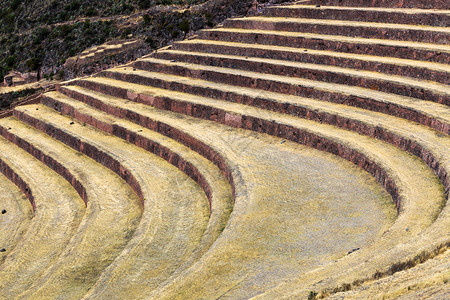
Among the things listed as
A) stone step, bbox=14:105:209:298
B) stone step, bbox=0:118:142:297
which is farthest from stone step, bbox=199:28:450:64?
stone step, bbox=0:118:142:297

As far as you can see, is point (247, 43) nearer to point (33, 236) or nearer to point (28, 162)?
point (28, 162)

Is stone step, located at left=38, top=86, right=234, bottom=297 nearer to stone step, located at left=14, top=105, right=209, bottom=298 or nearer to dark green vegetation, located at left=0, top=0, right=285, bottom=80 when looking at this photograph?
stone step, located at left=14, top=105, right=209, bottom=298

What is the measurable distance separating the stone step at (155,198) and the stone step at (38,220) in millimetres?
1135

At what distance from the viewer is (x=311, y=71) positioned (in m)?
13.4

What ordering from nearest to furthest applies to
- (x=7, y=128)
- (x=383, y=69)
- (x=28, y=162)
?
1. (x=383, y=69)
2. (x=28, y=162)
3. (x=7, y=128)

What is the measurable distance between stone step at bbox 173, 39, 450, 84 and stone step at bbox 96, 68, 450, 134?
105cm

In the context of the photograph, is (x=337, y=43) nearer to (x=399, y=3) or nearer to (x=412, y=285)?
(x=399, y=3)

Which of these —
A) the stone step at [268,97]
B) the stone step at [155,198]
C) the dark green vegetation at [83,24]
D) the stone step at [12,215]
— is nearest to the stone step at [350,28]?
the stone step at [268,97]

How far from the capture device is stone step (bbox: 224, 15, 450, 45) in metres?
13.6

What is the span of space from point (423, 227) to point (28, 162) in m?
10.7

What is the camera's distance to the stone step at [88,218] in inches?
294

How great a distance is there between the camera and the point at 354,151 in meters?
9.48

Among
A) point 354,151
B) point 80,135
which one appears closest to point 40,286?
point 354,151

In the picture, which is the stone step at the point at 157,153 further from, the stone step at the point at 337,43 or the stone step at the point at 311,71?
the stone step at the point at 337,43
